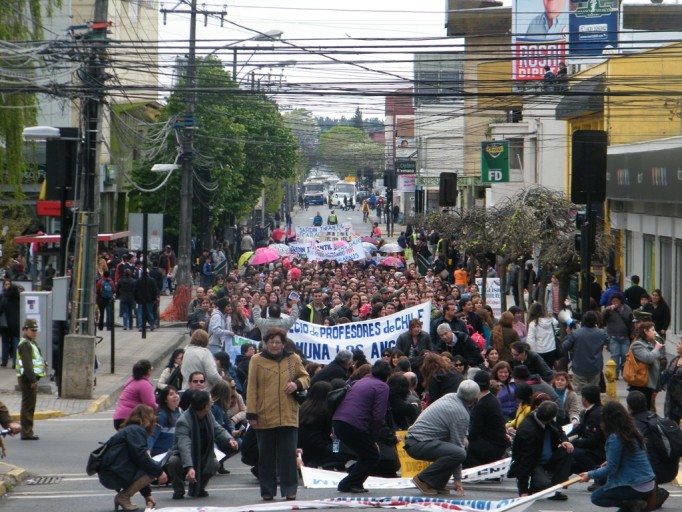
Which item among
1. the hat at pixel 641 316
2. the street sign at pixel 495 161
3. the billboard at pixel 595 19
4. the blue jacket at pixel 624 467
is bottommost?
the blue jacket at pixel 624 467

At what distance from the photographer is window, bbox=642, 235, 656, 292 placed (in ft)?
100

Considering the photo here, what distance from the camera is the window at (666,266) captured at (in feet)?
94.6

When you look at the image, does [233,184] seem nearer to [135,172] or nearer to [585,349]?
[135,172]

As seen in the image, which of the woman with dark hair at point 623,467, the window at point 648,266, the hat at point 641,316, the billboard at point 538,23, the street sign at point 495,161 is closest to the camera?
the woman with dark hair at point 623,467

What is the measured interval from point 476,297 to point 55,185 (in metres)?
7.95

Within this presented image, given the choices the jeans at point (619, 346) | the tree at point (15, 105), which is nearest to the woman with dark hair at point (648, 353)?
the jeans at point (619, 346)

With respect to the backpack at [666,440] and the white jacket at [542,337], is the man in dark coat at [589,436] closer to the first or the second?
the backpack at [666,440]

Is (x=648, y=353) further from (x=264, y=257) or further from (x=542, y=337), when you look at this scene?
(x=264, y=257)

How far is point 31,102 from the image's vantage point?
32.8m

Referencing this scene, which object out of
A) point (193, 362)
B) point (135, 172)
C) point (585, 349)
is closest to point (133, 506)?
point (193, 362)

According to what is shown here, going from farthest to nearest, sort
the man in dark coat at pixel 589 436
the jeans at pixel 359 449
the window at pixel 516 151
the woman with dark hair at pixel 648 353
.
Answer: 1. the window at pixel 516 151
2. the woman with dark hair at pixel 648 353
3. the man in dark coat at pixel 589 436
4. the jeans at pixel 359 449

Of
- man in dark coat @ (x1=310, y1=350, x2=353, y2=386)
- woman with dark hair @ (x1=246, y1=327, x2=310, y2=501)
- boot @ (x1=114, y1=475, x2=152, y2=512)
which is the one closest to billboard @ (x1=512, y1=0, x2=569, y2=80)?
man in dark coat @ (x1=310, y1=350, x2=353, y2=386)

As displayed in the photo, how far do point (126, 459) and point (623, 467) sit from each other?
14.3 ft

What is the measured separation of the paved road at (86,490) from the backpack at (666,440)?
909 mm
